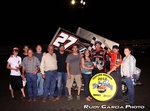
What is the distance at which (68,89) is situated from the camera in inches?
333

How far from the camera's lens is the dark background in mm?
47806

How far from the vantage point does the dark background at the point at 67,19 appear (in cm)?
4781

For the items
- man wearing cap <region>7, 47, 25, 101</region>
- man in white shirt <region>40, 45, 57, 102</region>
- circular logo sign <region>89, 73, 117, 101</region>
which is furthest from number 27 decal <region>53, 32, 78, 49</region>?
circular logo sign <region>89, 73, 117, 101</region>

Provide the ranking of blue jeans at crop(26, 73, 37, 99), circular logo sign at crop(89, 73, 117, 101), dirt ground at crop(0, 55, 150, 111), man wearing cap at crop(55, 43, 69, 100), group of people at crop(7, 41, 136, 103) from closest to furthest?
dirt ground at crop(0, 55, 150, 111)
circular logo sign at crop(89, 73, 117, 101)
group of people at crop(7, 41, 136, 103)
blue jeans at crop(26, 73, 37, 99)
man wearing cap at crop(55, 43, 69, 100)

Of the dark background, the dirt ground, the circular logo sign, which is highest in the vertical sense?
the dark background

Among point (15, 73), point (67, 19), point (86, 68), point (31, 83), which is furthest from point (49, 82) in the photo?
point (67, 19)

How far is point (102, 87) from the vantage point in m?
7.77

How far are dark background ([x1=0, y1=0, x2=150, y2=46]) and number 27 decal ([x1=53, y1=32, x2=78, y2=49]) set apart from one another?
117 ft

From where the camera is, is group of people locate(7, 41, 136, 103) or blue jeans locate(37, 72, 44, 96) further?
blue jeans locate(37, 72, 44, 96)

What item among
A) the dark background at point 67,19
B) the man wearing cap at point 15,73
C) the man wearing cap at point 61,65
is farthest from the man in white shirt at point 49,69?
the dark background at point 67,19

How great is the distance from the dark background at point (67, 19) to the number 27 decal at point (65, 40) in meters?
35.8

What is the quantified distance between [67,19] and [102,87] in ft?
154

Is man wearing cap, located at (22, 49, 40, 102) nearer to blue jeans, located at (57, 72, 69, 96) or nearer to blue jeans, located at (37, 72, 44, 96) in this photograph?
blue jeans, located at (37, 72, 44, 96)

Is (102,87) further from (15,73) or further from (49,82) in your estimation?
(15,73)
